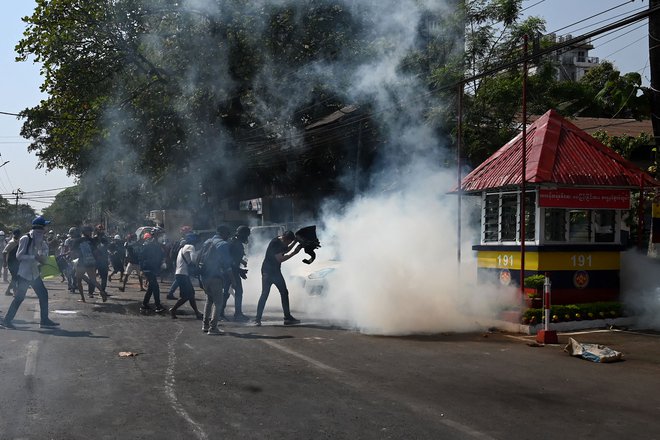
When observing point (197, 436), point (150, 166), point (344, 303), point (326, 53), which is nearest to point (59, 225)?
point (150, 166)

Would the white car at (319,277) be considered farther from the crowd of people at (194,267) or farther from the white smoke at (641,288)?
the white smoke at (641,288)

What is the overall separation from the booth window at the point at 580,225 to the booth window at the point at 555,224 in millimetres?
176

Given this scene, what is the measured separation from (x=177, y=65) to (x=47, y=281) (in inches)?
397

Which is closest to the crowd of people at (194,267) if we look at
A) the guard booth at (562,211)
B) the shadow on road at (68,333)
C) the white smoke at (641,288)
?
the shadow on road at (68,333)

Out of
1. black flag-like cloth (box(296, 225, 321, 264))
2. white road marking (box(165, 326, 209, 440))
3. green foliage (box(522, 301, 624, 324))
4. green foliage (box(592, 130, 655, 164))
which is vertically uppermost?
green foliage (box(592, 130, 655, 164))

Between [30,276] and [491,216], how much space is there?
822 centimetres

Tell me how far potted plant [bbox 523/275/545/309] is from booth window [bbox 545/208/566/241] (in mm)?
928

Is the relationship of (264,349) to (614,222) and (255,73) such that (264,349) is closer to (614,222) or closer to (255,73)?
(614,222)

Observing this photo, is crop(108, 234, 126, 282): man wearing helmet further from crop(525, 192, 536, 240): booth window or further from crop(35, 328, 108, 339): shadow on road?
crop(525, 192, 536, 240): booth window

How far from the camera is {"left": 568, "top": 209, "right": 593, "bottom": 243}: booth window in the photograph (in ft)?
40.4

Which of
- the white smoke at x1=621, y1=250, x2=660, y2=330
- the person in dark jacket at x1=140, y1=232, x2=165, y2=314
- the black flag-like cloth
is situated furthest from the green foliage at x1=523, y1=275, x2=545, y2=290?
the person in dark jacket at x1=140, y1=232, x2=165, y2=314

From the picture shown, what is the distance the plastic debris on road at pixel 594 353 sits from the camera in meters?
8.71

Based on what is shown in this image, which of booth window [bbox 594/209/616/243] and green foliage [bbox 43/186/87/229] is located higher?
green foliage [bbox 43/186/87/229]

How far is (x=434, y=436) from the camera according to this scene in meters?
5.21
